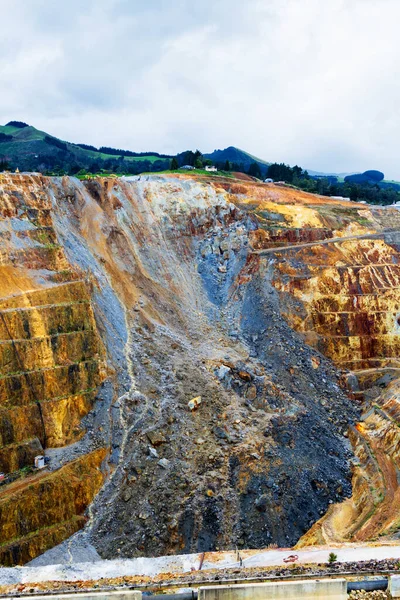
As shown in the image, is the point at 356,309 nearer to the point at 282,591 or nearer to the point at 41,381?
the point at 41,381

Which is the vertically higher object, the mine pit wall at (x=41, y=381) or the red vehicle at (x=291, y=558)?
the mine pit wall at (x=41, y=381)

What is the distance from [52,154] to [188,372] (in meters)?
71.2

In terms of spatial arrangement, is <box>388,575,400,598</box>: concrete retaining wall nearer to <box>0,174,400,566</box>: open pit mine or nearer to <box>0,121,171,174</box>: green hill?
<box>0,174,400,566</box>: open pit mine

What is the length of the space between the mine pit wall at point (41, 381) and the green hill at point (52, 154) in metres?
48.9

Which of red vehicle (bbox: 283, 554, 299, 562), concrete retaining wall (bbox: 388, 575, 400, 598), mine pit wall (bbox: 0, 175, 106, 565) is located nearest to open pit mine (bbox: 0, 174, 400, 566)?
mine pit wall (bbox: 0, 175, 106, 565)

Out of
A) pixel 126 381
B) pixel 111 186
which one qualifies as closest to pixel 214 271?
pixel 111 186

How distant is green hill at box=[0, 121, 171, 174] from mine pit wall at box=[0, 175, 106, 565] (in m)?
48.9

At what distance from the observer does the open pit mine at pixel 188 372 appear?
67.7 ft

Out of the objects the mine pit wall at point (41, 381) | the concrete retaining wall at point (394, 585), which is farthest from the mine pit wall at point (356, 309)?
the mine pit wall at point (41, 381)

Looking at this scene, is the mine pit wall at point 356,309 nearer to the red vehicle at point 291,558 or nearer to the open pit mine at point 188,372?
the open pit mine at point 188,372

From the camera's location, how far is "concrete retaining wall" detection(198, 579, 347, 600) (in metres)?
14.2

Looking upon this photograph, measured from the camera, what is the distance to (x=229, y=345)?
99.1 feet

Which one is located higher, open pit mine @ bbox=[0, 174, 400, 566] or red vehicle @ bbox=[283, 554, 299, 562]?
open pit mine @ bbox=[0, 174, 400, 566]

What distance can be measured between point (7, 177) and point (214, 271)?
1454cm
